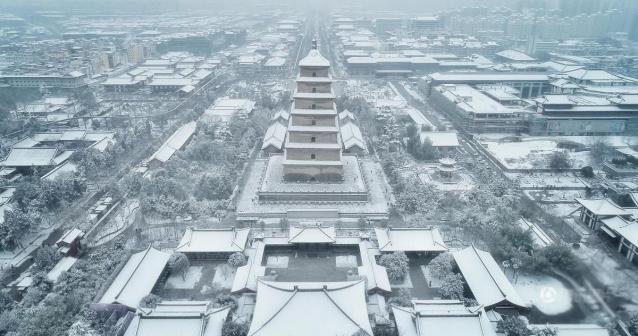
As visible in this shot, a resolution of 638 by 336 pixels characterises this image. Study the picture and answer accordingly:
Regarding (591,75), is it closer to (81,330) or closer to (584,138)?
(584,138)

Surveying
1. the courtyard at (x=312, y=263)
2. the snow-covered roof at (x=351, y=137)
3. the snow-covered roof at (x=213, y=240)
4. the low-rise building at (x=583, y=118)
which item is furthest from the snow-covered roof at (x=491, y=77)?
the snow-covered roof at (x=213, y=240)

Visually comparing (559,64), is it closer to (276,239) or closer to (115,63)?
(276,239)

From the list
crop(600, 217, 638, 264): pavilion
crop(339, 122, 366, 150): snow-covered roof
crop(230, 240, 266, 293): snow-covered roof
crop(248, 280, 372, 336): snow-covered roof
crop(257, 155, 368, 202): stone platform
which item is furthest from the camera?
crop(339, 122, 366, 150): snow-covered roof

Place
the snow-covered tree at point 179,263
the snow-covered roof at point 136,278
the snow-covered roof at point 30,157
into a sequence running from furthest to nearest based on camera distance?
the snow-covered roof at point 30,157
the snow-covered tree at point 179,263
the snow-covered roof at point 136,278

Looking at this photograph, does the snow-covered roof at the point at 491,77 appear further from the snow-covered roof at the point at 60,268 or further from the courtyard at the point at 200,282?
the snow-covered roof at the point at 60,268

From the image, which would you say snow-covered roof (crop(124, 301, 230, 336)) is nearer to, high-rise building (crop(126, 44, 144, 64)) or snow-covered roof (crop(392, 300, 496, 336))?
Answer: snow-covered roof (crop(392, 300, 496, 336))
